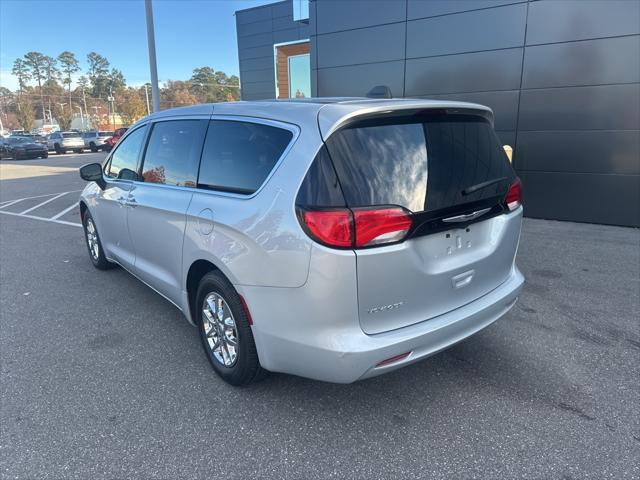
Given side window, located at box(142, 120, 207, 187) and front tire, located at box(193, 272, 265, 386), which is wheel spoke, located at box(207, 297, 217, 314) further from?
side window, located at box(142, 120, 207, 187)

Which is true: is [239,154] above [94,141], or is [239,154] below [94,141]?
above

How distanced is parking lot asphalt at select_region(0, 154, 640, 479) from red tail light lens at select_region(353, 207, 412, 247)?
1145mm

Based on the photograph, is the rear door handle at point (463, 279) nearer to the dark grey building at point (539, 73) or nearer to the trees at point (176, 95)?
the dark grey building at point (539, 73)

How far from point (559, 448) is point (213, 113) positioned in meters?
2.97

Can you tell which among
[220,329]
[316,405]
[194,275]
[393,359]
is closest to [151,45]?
[194,275]

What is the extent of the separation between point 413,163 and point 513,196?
1054 mm

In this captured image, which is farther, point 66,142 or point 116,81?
point 116,81

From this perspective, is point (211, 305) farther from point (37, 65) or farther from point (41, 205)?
point (37, 65)

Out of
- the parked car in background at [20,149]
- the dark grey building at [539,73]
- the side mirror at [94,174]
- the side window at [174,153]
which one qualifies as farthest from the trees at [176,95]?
the side window at [174,153]

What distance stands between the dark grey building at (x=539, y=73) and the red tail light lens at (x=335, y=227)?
7.42 m

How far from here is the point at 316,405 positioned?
285cm

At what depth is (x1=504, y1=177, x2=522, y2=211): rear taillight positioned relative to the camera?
9.92ft

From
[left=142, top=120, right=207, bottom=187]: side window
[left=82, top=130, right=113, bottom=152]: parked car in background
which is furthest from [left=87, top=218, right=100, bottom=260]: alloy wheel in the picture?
[left=82, top=130, right=113, bottom=152]: parked car in background

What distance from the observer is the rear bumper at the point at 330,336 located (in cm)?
229
